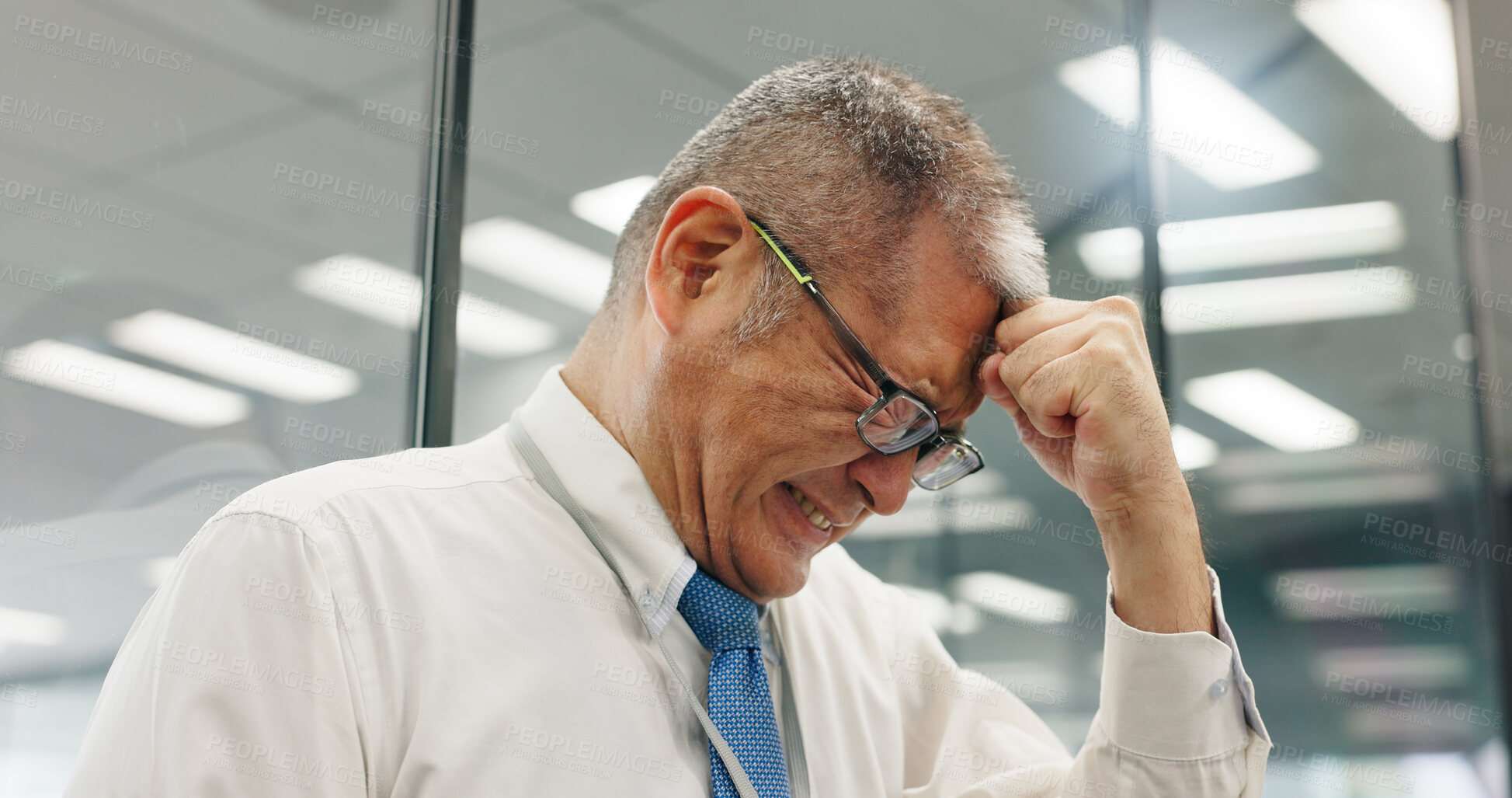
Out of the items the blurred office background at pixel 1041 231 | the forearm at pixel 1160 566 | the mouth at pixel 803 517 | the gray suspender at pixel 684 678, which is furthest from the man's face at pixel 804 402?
the blurred office background at pixel 1041 231

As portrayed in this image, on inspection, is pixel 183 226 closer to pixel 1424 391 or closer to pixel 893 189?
pixel 893 189

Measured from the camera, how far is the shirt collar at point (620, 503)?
116 centimetres

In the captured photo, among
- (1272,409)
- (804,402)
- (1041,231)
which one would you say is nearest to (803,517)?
(804,402)

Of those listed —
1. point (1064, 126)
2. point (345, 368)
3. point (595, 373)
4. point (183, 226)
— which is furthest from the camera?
point (1064, 126)

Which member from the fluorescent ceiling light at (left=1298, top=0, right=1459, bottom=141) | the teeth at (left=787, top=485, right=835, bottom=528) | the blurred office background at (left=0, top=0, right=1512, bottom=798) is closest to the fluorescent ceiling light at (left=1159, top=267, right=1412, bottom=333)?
the blurred office background at (left=0, top=0, right=1512, bottom=798)

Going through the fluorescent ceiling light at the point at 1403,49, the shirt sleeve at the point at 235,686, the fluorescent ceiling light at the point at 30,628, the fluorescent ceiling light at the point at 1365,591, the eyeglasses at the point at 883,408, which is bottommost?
the fluorescent ceiling light at the point at 30,628

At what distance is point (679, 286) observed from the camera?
4.07 feet

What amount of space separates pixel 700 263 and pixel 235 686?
663 mm

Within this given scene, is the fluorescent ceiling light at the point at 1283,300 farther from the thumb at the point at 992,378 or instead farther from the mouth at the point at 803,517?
the mouth at the point at 803,517

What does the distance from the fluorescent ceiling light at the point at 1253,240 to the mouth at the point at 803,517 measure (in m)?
1.48

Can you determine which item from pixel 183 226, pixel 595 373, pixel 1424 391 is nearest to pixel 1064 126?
pixel 1424 391

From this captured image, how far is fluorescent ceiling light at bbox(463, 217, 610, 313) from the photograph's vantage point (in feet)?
6.93

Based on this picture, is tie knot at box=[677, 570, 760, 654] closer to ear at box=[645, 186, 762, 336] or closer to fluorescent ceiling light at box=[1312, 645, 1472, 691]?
ear at box=[645, 186, 762, 336]

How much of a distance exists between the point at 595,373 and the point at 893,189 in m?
0.43
